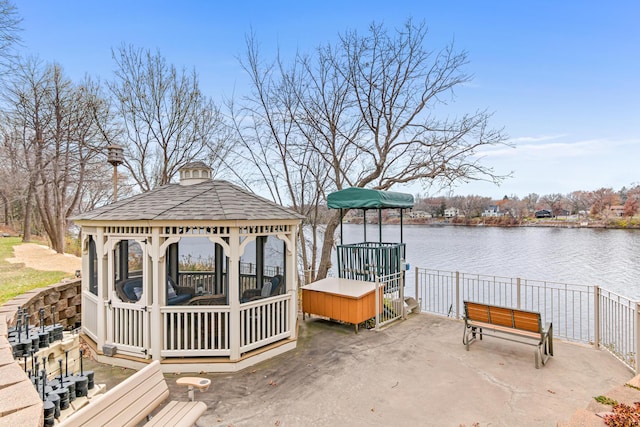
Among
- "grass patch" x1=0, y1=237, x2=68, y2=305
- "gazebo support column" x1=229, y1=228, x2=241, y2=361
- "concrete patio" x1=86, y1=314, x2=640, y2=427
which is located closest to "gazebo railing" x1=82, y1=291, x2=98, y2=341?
"concrete patio" x1=86, y1=314, x2=640, y2=427

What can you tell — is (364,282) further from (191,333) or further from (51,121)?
(51,121)

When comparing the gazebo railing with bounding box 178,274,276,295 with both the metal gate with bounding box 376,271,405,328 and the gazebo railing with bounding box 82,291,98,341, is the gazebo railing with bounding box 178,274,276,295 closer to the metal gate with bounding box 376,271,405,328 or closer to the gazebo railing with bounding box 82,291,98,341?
the gazebo railing with bounding box 82,291,98,341

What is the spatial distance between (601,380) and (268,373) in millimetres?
4575

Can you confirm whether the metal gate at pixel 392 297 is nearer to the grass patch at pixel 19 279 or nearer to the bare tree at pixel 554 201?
the grass patch at pixel 19 279

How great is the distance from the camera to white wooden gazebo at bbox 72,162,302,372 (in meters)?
4.89

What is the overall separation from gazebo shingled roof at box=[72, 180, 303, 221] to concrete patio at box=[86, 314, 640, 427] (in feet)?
7.65

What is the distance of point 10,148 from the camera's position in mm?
15047

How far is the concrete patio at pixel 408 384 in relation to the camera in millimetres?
3633

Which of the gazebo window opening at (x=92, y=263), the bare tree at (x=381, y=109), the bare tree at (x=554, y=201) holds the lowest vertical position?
the gazebo window opening at (x=92, y=263)

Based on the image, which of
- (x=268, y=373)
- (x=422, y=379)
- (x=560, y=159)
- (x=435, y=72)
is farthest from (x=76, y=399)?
(x=560, y=159)

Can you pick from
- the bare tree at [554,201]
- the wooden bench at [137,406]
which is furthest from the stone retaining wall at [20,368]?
the bare tree at [554,201]

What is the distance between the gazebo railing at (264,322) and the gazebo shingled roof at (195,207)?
141cm

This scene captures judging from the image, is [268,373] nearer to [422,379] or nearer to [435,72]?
[422,379]

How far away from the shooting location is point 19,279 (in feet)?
25.0
